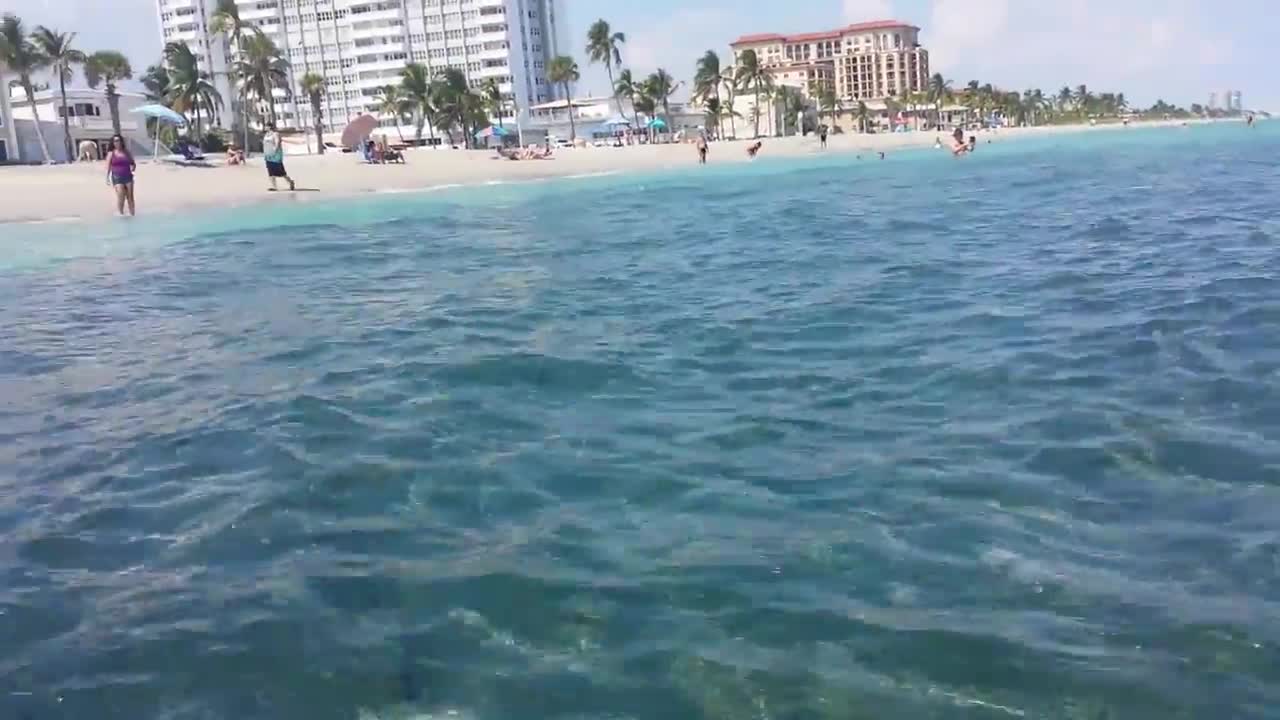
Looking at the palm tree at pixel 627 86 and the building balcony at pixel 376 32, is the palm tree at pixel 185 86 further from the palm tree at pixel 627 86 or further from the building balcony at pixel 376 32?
the building balcony at pixel 376 32

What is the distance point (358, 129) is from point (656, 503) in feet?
226

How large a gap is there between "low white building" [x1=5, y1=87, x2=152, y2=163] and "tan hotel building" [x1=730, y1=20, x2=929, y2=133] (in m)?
126

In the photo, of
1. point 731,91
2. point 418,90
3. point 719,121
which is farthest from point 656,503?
point 731,91

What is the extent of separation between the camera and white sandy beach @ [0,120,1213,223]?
3122 centimetres

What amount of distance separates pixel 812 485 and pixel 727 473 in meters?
0.55

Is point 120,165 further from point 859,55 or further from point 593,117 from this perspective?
point 859,55

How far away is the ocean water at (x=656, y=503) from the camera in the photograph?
3.98 metres

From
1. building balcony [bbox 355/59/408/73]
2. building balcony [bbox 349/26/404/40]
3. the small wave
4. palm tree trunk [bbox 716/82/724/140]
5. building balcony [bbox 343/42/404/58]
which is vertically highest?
building balcony [bbox 349/26/404/40]

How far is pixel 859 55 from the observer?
19000 cm

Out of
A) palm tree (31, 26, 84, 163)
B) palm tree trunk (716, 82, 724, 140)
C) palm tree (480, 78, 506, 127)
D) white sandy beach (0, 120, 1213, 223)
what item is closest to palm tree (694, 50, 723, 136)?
palm tree trunk (716, 82, 724, 140)

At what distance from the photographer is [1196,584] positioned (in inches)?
179

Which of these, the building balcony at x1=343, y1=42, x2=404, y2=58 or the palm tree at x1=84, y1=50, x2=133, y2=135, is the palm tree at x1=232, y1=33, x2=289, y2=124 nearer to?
the palm tree at x1=84, y1=50, x2=133, y2=135

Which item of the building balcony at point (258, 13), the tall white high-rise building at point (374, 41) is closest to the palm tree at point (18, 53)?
the tall white high-rise building at point (374, 41)

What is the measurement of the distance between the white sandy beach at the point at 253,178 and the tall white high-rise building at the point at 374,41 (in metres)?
81.2
